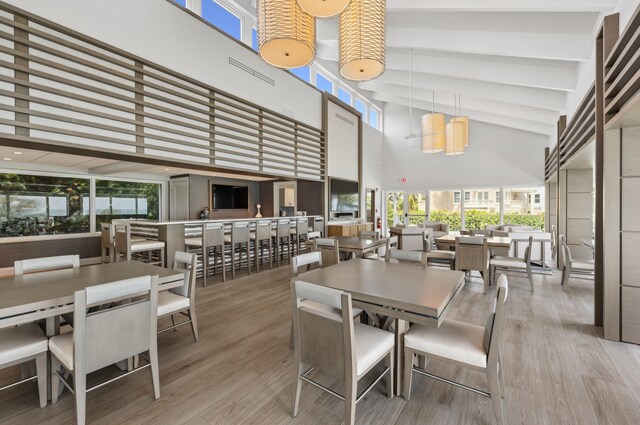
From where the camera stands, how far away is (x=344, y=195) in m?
9.01

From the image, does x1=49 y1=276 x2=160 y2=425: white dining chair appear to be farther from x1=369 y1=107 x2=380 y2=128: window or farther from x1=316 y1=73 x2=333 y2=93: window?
x1=369 y1=107 x2=380 y2=128: window

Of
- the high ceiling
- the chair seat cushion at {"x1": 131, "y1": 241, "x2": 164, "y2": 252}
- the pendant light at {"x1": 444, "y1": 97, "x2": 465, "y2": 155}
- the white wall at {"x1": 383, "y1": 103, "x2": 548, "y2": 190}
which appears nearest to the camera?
the high ceiling

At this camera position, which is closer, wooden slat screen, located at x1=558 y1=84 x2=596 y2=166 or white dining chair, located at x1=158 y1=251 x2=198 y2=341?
white dining chair, located at x1=158 y1=251 x2=198 y2=341

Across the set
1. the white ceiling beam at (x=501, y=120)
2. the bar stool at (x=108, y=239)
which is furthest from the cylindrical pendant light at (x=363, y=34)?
the white ceiling beam at (x=501, y=120)

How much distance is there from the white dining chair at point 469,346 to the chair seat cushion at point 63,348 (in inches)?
81.3

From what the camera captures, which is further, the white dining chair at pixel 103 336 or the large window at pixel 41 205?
the large window at pixel 41 205

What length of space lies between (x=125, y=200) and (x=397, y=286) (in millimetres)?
7093

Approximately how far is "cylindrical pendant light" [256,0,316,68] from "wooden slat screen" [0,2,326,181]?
2329mm

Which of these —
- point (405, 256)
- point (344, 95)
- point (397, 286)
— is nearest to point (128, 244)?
point (405, 256)

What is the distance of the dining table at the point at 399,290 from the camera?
66.8 inches

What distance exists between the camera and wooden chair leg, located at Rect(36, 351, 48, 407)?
190cm

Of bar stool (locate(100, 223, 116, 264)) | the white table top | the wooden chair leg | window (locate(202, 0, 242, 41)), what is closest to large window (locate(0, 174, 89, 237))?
bar stool (locate(100, 223, 116, 264))

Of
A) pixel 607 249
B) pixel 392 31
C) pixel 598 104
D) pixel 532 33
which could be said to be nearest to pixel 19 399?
pixel 607 249

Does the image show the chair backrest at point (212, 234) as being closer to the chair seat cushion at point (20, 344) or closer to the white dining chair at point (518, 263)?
the chair seat cushion at point (20, 344)
